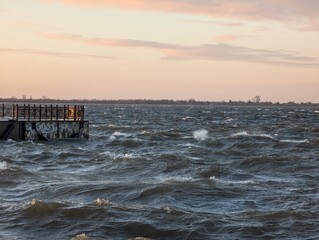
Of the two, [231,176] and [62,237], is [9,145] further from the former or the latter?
[62,237]

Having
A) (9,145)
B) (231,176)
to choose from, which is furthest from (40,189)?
(9,145)

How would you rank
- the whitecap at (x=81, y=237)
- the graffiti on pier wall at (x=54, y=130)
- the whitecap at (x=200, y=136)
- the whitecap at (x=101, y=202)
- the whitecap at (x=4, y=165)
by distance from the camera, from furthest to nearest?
the whitecap at (x=200, y=136)
the graffiti on pier wall at (x=54, y=130)
the whitecap at (x=4, y=165)
the whitecap at (x=101, y=202)
the whitecap at (x=81, y=237)

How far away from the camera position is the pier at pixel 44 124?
50062 millimetres

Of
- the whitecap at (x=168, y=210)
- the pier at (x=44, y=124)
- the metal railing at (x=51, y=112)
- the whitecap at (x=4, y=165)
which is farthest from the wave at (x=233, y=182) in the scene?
the metal railing at (x=51, y=112)

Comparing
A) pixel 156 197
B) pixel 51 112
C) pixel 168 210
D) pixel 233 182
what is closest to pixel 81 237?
pixel 168 210

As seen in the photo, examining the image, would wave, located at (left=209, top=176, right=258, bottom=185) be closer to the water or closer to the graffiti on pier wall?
the water

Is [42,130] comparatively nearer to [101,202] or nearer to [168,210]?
[101,202]

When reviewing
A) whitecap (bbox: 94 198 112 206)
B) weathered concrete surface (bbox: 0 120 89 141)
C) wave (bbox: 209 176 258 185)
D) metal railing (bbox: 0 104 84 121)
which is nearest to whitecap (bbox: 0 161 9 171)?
wave (bbox: 209 176 258 185)

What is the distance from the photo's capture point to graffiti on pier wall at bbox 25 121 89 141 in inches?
2005

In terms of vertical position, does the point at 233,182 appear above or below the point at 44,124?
below

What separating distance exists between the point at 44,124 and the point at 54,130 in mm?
981

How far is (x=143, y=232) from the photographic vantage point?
1789 centimetres

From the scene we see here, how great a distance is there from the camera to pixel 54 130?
5234 cm

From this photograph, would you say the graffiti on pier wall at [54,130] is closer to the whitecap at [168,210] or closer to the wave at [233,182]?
the wave at [233,182]
